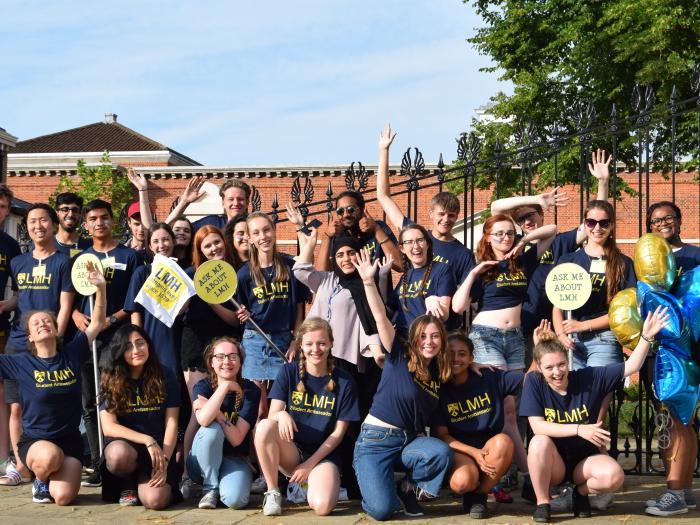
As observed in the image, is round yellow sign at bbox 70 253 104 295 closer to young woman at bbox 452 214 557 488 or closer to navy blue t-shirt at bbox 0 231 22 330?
navy blue t-shirt at bbox 0 231 22 330

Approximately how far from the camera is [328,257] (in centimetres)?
690

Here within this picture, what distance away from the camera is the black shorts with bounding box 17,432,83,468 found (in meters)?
6.52

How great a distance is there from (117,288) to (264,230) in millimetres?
1397

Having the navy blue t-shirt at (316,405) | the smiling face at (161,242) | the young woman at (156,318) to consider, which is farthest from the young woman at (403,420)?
the smiling face at (161,242)

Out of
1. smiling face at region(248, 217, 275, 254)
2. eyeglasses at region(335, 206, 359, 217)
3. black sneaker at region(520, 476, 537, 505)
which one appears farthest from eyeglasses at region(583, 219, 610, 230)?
smiling face at region(248, 217, 275, 254)

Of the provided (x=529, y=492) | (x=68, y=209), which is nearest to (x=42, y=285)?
(x=68, y=209)

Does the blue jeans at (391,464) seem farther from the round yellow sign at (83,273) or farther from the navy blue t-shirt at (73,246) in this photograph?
the navy blue t-shirt at (73,246)

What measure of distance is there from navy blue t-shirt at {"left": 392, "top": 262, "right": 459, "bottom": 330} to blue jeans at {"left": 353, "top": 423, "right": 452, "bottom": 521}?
A: 0.88m

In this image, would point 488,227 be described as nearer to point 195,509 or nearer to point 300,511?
point 300,511

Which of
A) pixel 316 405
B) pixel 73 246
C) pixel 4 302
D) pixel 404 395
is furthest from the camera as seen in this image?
pixel 73 246

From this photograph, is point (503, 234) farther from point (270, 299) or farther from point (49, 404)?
point (49, 404)

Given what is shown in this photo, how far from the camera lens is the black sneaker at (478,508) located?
5742 millimetres

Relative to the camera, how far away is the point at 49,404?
6551 mm

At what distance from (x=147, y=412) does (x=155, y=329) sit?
2.72 ft
